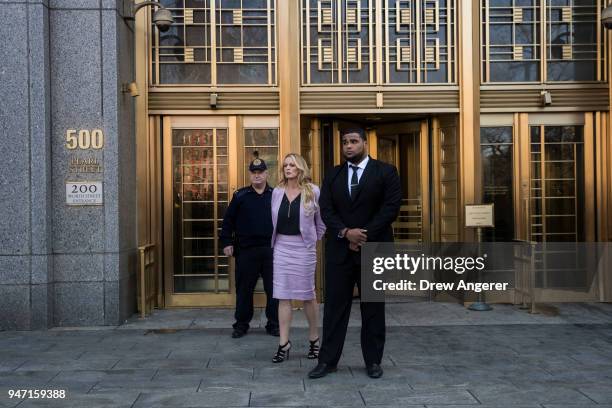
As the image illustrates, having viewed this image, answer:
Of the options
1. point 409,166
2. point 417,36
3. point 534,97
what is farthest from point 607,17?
point 409,166

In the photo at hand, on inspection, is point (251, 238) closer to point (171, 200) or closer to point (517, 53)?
point (171, 200)

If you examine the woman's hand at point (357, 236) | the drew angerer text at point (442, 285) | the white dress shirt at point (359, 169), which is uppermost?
the white dress shirt at point (359, 169)

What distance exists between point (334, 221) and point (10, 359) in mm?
3287

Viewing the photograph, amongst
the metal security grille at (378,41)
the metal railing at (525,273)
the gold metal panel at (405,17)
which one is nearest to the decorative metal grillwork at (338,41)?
the metal security grille at (378,41)

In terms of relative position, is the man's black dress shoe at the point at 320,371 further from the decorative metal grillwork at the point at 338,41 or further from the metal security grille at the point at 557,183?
the metal security grille at the point at 557,183

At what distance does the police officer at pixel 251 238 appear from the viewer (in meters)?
7.75

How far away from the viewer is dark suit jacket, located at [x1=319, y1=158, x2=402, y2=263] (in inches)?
227

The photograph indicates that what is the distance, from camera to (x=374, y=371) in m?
5.78

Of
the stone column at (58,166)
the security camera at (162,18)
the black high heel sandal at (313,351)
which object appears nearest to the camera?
the black high heel sandal at (313,351)

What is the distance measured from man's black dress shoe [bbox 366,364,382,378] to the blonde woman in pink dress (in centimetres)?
82

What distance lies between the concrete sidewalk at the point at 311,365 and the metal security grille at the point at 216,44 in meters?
3.20

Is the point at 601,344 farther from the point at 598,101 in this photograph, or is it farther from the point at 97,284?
the point at 97,284

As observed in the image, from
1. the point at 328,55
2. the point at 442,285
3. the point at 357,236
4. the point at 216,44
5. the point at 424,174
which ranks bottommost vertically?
the point at 442,285

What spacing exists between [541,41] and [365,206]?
5.23 meters
